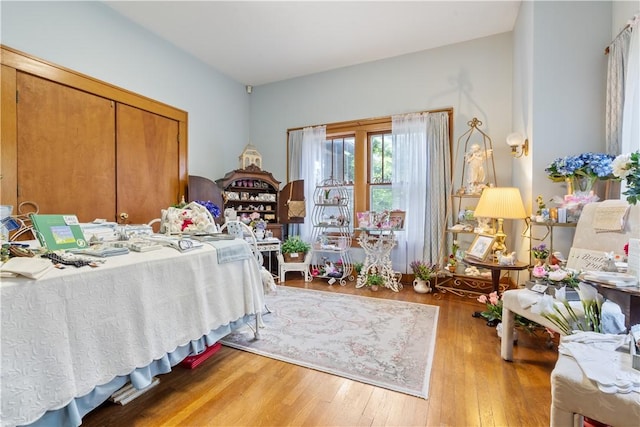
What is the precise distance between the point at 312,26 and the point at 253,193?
2606 mm

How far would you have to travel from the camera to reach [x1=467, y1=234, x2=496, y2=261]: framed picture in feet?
9.71

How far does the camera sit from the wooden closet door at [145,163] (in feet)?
11.2

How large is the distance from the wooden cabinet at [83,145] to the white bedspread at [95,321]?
213 centimetres

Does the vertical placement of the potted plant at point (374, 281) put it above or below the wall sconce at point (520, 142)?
below

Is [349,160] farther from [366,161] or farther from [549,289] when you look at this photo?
[549,289]

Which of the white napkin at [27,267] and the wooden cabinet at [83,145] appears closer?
the white napkin at [27,267]

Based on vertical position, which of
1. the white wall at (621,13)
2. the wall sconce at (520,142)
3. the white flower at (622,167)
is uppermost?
the white wall at (621,13)

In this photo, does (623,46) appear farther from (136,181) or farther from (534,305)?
(136,181)

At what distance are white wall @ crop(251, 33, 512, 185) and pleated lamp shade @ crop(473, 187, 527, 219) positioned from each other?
1.06 metres

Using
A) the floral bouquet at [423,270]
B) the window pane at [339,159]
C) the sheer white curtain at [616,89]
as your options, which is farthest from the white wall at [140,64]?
the sheer white curtain at [616,89]

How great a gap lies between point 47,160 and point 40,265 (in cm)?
244

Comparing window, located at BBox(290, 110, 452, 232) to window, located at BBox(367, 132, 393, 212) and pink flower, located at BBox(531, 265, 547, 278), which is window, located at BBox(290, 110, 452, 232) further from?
pink flower, located at BBox(531, 265, 547, 278)

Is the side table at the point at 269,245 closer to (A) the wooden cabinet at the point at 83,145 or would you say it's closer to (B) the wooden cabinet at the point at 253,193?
(B) the wooden cabinet at the point at 253,193

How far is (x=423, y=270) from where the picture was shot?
3771 mm
